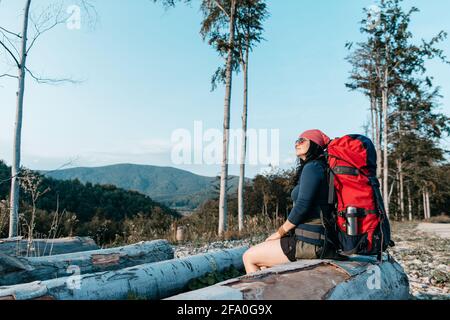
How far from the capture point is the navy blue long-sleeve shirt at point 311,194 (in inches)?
153

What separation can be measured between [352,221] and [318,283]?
75 centimetres

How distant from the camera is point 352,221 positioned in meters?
3.77

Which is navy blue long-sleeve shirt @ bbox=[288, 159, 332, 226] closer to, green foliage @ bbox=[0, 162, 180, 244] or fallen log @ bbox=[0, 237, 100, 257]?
fallen log @ bbox=[0, 237, 100, 257]

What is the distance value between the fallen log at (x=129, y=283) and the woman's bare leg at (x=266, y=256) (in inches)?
30.8

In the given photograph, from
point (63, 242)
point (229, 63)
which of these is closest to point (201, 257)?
point (63, 242)

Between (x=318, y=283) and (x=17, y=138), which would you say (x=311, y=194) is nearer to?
(x=318, y=283)

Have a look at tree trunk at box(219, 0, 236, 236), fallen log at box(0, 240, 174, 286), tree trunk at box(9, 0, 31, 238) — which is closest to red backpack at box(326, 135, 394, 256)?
fallen log at box(0, 240, 174, 286)

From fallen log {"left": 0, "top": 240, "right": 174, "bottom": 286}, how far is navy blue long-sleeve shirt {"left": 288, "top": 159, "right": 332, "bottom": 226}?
2611 mm

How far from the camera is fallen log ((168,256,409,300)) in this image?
2975mm

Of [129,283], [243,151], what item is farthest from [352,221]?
[243,151]

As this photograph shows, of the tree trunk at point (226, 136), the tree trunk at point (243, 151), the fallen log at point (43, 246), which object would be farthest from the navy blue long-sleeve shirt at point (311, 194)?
the tree trunk at point (243, 151)

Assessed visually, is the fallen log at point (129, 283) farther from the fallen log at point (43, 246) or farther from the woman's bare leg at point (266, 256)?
the fallen log at point (43, 246)
